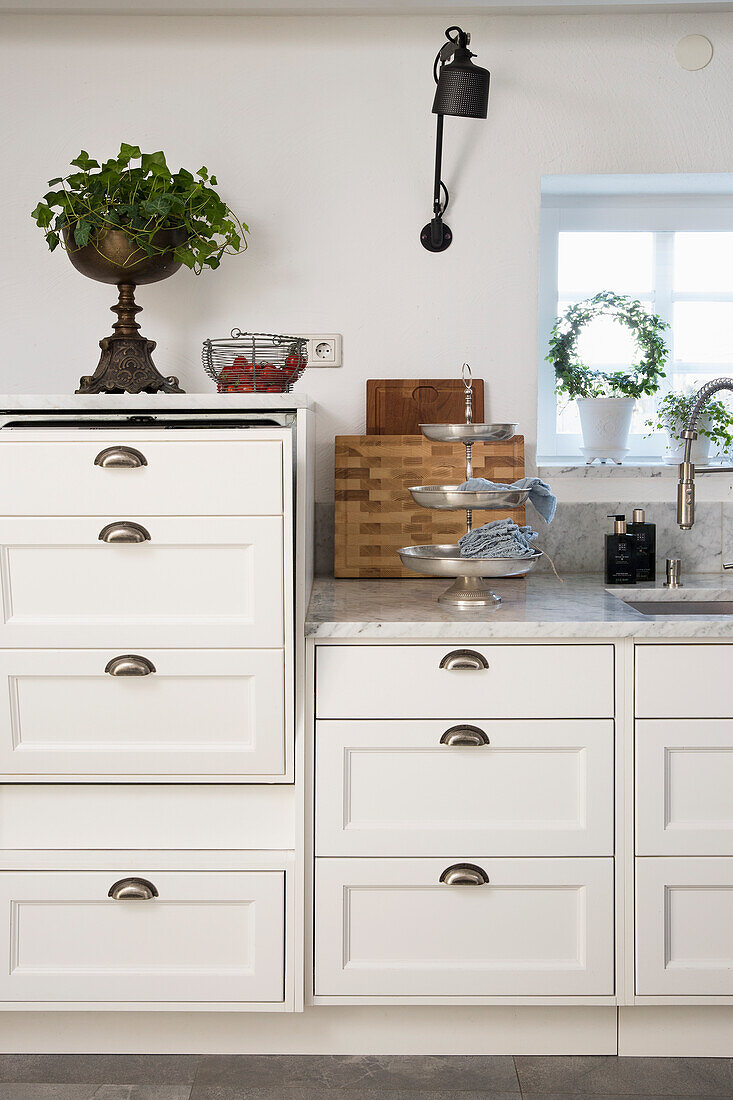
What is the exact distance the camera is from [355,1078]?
1813mm

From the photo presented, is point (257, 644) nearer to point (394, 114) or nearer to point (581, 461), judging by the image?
point (581, 461)

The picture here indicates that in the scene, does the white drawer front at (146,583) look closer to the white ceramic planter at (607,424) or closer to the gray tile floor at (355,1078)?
the gray tile floor at (355,1078)

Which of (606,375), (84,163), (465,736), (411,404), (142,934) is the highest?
(84,163)

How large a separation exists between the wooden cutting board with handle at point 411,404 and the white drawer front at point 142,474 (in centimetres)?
67

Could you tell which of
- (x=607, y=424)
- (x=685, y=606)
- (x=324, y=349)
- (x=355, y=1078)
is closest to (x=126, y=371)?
(x=324, y=349)

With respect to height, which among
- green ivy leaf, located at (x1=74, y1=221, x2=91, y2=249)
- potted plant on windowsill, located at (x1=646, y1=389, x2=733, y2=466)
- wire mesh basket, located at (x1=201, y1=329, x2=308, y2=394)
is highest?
green ivy leaf, located at (x1=74, y1=221, x2=91, y2=249)

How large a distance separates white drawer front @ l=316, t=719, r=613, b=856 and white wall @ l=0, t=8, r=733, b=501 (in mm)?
903

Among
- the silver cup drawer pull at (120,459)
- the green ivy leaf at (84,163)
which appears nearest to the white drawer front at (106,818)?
the silver cup drawer pull at (120,459)

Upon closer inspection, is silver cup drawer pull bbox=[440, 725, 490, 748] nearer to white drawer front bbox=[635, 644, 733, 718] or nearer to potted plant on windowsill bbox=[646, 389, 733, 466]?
white drawer front bbox=[635, 644, 733, 718]

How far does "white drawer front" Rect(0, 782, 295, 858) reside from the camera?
1.81m

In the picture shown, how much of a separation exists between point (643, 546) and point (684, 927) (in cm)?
88

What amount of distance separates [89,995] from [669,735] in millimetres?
1220

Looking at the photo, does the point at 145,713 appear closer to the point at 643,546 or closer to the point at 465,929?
the point at 465,929

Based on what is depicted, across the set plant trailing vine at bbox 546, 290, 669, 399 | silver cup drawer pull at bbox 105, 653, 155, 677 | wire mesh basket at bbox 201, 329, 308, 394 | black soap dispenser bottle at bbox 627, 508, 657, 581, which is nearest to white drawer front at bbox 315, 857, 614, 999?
silver cup drawer pull at bbox 105, 653, 155, 677
